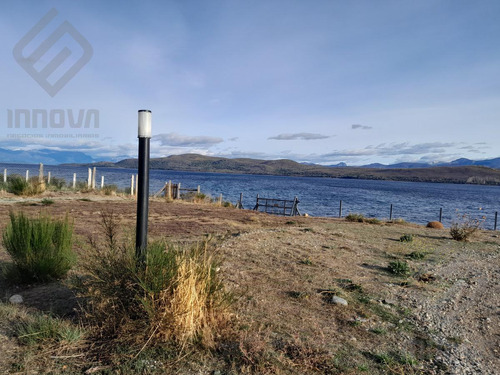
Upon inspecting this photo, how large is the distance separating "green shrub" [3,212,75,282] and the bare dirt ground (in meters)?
0.22

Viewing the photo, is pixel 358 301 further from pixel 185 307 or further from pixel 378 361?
pixel 185 307

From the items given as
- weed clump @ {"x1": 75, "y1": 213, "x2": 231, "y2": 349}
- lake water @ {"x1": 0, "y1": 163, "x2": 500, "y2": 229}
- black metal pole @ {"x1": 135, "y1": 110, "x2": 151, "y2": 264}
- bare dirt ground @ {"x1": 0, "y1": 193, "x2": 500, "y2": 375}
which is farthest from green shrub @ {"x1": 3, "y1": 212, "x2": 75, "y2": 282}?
lake water @ {"x1": 0, "y1": 163, "x2": 500, "y2": 229}

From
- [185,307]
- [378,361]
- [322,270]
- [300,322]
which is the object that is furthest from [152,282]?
[322,270]

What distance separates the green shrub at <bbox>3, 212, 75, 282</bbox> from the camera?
4.84 metres

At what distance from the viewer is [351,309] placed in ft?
15.1

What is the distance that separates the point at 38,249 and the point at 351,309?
4.31 m

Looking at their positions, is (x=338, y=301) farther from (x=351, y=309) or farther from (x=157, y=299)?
(x=157, y=299)

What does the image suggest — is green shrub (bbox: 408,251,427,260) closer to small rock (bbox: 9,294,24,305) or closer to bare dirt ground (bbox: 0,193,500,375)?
bare dirt ground (bbox: 0,193,500,375)

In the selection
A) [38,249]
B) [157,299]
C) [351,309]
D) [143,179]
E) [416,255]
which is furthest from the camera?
[416,255]

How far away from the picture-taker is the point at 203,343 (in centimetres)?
326

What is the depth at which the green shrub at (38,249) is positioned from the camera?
4.84 metres

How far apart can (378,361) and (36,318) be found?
3358 mm

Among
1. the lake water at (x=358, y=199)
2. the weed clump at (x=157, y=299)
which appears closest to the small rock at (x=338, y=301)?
the weed clump at (x=157, y=299)

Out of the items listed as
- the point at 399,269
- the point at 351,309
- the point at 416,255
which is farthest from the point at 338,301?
the point at 416,255
